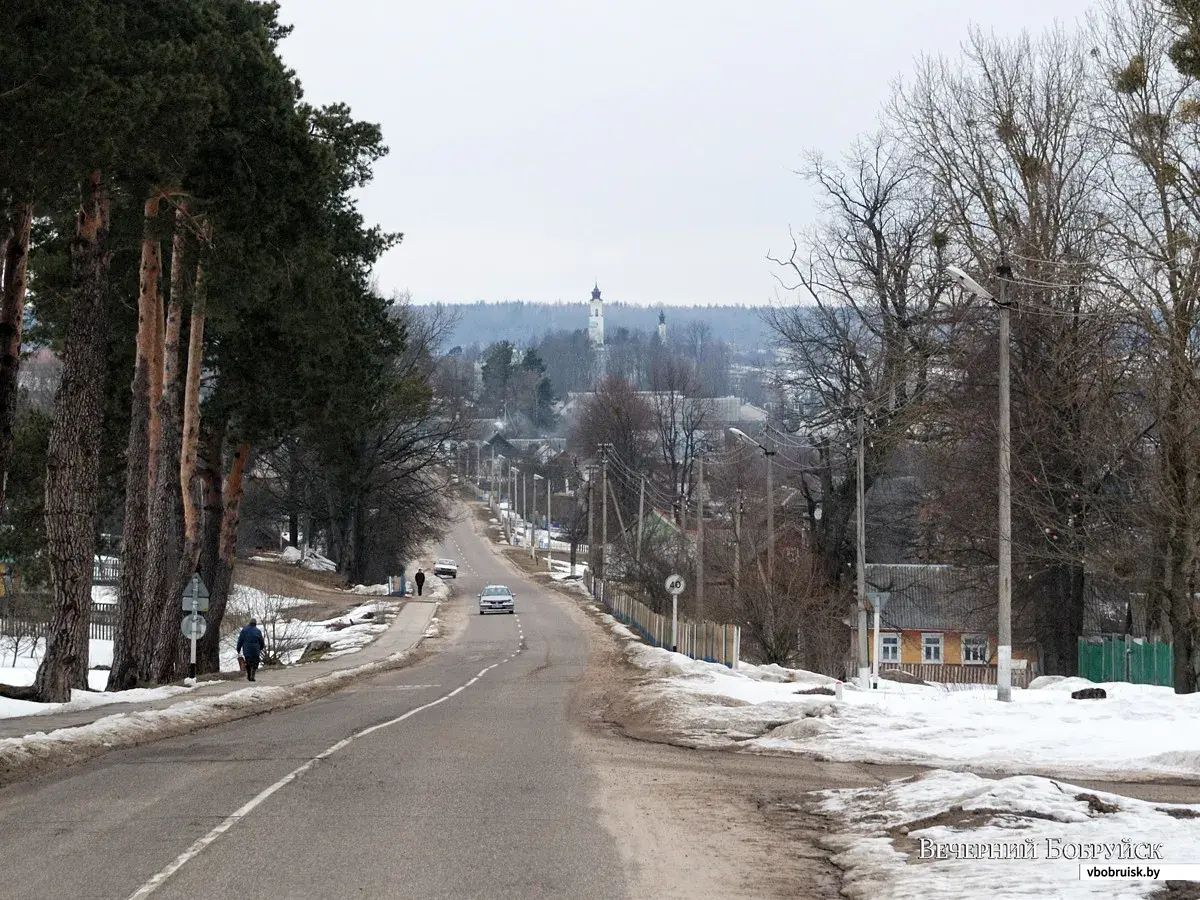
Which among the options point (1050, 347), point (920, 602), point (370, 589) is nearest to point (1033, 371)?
point (1050, 347)

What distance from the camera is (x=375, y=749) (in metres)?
16.1

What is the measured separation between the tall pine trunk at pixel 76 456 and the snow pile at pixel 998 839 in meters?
15.2

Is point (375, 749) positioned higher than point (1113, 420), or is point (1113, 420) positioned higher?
point (1113, 420)

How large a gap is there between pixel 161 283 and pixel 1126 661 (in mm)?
25639

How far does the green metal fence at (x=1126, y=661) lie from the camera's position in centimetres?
3475


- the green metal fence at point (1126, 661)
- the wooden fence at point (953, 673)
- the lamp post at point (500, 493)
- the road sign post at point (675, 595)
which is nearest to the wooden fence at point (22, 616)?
the road sign post at point (675, 595)

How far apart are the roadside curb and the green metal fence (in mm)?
20089

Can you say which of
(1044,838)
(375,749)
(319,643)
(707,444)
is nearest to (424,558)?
(707,444)

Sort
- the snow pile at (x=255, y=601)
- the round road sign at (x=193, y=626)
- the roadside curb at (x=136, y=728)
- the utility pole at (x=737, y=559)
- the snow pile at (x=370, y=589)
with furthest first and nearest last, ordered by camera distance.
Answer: the snow pile at (x=370, y=589)
the snow pile at (x=255, y=601)
the utility pole at (x=737, y=559)
the round road sign at (x=193, y=626)
the roadside curb at (x=136, y=728)

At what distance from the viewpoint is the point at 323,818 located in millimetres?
10797

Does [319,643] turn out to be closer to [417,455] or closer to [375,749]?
[417,455]

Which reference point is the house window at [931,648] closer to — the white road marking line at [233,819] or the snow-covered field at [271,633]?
the snow-covered field at [271,633]

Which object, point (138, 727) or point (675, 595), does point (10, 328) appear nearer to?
point (138, 727)

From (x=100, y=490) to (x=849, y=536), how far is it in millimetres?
27147
